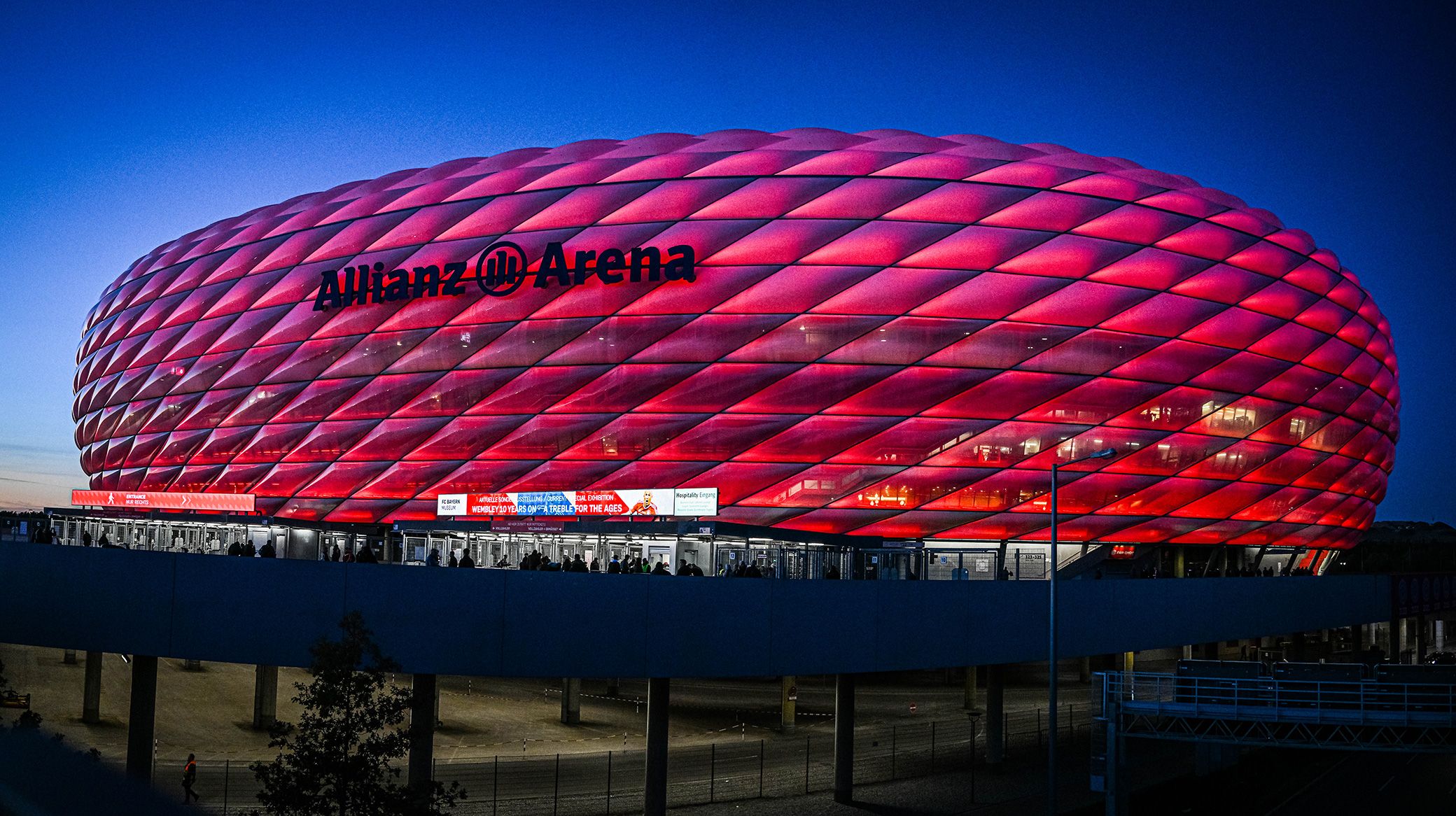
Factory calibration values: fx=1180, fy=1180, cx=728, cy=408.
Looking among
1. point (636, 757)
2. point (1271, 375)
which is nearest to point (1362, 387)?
point (1271, 375)

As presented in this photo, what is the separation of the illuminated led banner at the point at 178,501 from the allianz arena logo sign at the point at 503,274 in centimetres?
819

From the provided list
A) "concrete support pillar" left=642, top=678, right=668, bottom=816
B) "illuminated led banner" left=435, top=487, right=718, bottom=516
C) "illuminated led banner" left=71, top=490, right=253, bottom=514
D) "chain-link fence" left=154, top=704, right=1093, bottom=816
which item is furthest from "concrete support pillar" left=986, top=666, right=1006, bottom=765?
"illuminated led banner" left=71, top=490, right=253, bottom=514

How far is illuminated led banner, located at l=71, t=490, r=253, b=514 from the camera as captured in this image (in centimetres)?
4609

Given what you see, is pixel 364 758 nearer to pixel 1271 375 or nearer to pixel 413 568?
pixel 413 568

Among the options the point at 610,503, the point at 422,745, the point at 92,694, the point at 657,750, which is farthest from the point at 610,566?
the point at 92,694

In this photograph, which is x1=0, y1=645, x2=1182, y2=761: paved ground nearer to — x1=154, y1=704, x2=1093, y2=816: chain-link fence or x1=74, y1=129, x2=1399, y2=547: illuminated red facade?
x1=154, y1=704, x2=1093, y2=816: chain-link fence

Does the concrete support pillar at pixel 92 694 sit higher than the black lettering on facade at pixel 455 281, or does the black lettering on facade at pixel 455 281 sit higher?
the black lettering on facade at pixel 455 281

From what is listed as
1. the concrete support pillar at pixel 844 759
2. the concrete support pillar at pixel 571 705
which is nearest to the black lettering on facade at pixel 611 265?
the concrete support pillar at pixel 571 705

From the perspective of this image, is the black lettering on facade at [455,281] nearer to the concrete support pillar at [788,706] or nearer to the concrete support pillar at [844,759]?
the concrete support pillar at [788,706]

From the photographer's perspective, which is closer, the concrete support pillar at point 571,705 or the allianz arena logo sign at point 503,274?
the concrete support pillar at point 571,705

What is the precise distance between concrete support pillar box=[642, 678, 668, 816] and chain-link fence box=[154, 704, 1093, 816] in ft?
7.04

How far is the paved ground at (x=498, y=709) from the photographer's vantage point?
36.0 metres

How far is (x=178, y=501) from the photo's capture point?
47125 millimetres

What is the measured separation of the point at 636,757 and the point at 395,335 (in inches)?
767
